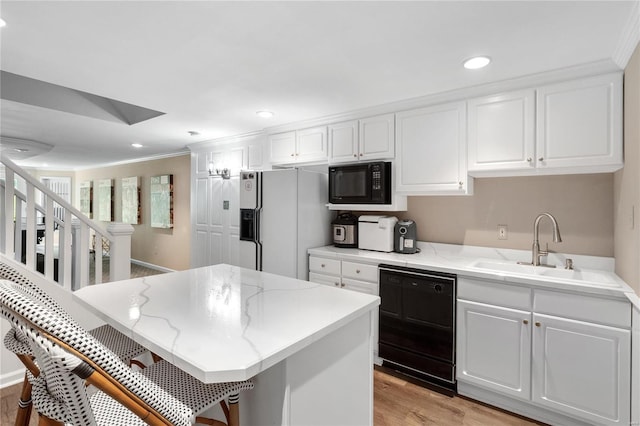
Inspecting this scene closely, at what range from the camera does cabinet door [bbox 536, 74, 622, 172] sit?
2.02 m

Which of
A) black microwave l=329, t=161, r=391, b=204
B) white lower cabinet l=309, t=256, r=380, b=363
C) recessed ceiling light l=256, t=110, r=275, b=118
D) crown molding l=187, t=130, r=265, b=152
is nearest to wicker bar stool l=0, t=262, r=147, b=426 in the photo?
white lower cabinet l=309, t=256, r=380, b=363

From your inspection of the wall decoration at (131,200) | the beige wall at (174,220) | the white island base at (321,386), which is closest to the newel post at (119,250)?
the white island base at (321,386)

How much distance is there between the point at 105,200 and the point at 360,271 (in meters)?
7.67

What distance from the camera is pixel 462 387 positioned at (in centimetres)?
239

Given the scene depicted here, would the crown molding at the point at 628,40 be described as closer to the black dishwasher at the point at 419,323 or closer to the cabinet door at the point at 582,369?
the cabinet door at the point at 582,369

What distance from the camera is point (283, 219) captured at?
3.28 m

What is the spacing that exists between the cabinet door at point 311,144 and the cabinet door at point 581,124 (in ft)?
6.14

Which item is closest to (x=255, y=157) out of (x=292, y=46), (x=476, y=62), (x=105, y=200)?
(x=292, y=46)

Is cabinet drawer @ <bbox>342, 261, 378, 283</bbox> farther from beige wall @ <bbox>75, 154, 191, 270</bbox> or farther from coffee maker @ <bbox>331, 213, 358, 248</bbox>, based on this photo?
beige wall @ <bbox>75, 154, 191, 270</bbox>

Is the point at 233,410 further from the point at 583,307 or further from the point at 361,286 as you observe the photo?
the point at 583,307

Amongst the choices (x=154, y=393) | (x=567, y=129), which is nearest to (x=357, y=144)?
(x=567, y=129)

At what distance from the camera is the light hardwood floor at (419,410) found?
207 centimetres

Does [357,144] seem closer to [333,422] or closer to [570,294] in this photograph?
[570,294]

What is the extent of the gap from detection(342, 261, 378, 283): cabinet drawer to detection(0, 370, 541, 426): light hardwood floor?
0.83 m
